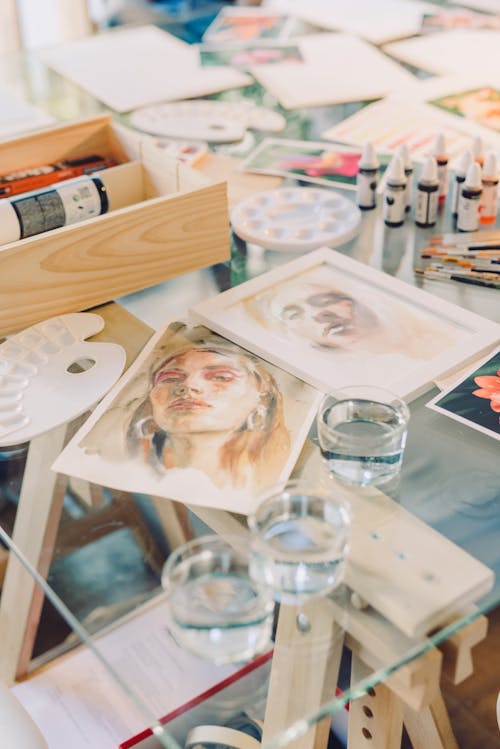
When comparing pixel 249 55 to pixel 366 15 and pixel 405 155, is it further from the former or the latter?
pixel 405 155

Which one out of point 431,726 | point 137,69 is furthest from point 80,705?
point 137,69

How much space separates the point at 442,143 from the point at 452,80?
1.48 feet

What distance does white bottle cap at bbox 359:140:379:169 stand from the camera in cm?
126

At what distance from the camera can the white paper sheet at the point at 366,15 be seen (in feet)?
6.23

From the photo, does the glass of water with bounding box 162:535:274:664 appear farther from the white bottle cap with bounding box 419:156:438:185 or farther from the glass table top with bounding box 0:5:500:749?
the white bottle cap with bounding box 419:156:438:185

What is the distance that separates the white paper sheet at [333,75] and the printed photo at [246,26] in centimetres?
10

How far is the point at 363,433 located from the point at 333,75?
3.44 feet

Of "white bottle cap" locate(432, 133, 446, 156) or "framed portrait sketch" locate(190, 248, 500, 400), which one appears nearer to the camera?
"framed portrait sketch" locate(190, 248, 500, 400)

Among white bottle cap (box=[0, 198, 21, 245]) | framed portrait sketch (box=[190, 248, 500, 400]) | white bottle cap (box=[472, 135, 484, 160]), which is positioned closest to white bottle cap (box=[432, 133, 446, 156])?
white bottle cap (box=[472, 135, 484, 160])

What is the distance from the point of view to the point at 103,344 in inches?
41.0

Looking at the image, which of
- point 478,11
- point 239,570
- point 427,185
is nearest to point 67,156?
point 427,185

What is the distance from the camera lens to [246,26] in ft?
6.44

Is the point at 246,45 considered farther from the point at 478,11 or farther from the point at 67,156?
the point at 67,156

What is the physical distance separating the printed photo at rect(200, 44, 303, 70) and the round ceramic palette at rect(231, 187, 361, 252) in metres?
0.58
